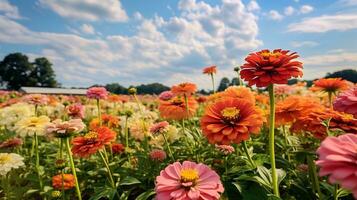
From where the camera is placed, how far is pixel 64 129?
7.62 feet

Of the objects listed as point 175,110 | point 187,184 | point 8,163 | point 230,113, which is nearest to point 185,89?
point 175,110

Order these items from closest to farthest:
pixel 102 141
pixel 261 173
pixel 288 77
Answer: pixel 288 77
pixel 261 173
pixel 102 141

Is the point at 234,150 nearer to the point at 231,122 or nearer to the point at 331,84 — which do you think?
the point at 231,122

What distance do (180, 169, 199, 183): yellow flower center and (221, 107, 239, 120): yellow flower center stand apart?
40cm

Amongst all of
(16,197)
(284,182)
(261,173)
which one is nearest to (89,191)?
(16,197)

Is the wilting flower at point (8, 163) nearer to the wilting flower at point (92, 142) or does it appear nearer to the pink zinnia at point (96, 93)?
the wilting flower at point (92, 142)

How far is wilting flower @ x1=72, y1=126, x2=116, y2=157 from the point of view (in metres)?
2.26

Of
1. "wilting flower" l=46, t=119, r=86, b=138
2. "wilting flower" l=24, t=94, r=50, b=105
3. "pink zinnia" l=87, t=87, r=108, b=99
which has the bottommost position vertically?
"wilting flower" l=46, t=119, r=86, b=138

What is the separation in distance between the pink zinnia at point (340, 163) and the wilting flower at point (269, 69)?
72 cm

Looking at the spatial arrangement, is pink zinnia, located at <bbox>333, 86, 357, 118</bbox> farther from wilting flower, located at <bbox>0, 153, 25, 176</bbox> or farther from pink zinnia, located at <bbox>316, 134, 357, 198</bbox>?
wilting flower, located at <bbox>0, 153, 25, 176</bbox>

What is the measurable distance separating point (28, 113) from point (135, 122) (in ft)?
4.51

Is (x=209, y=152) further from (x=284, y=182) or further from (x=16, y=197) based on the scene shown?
(x=16, y=197)

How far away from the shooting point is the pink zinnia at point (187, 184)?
1.41 metres

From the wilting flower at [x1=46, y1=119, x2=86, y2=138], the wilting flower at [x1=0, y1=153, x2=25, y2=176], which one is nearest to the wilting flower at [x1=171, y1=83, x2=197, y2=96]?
the wilting flower at [x1=46, y1=119, x2=86, y2=138]
